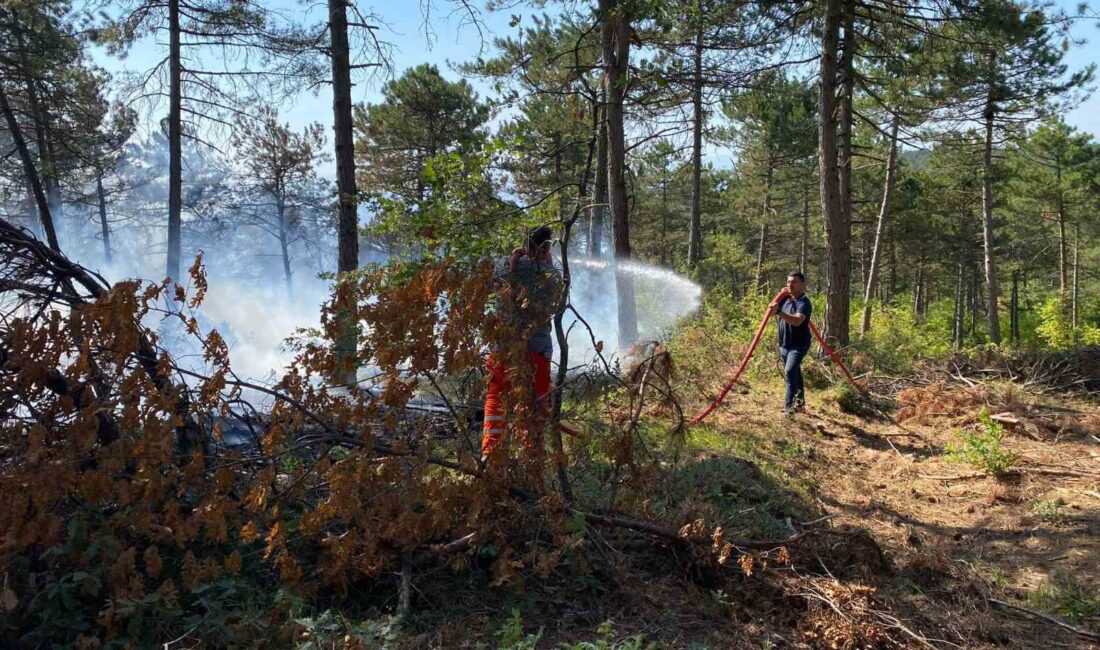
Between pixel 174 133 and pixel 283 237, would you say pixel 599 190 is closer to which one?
pixel 174 133

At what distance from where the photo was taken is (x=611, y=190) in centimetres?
1079

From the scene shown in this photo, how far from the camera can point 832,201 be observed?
33.5 ft

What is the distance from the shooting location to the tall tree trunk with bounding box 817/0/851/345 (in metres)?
10.0

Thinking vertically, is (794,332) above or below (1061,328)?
above

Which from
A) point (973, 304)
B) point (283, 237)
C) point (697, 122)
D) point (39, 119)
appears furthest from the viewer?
point (973, 304)

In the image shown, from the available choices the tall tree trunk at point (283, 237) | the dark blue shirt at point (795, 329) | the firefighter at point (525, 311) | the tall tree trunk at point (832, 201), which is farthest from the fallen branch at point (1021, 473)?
the tall tree trunk at point (283, 237)

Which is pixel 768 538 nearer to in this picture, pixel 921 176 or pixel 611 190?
pixel 611 190

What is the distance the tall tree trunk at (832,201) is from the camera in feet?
32.9

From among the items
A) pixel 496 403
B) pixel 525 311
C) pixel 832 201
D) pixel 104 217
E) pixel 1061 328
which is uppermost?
pixel 104 217

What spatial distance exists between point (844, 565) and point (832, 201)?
754 centimetres

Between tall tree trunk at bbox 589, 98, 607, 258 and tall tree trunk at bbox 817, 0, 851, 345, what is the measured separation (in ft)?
13.0

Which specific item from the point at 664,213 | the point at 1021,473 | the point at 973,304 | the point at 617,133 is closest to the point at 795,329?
the point at 1021,473

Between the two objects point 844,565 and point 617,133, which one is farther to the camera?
point 617,133

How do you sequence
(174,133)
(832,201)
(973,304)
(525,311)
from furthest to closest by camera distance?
(973,304) < (174,133) < (832,201) < (525,311)
